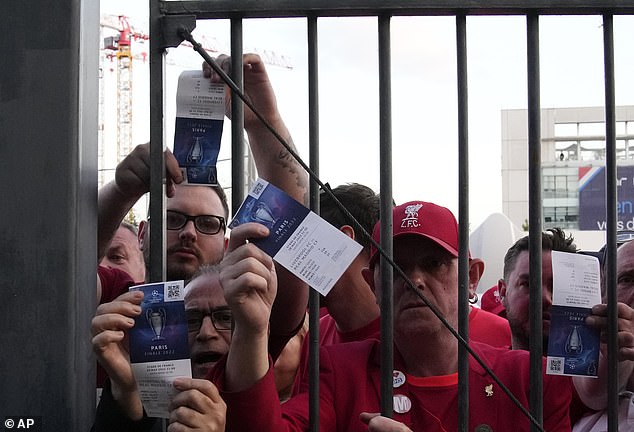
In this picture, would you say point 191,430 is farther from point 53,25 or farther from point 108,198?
point 53,25

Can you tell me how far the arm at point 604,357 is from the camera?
1.67 metres

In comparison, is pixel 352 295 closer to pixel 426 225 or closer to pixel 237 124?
pixel 426 225

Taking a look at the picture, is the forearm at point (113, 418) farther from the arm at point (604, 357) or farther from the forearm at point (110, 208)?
the arm at point (604, 357)

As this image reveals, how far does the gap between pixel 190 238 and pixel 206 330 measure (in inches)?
15.1

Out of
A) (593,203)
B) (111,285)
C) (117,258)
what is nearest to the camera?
(111,285)

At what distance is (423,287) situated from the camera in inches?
85.9

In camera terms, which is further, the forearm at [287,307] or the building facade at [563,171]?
the building facade at [563,171]

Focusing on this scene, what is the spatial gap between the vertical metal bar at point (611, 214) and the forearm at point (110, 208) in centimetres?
103

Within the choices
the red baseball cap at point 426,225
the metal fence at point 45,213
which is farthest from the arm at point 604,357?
the metal fence at point 45,213

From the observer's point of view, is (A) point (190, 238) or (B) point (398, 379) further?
Answer: (A) point (190, 238)

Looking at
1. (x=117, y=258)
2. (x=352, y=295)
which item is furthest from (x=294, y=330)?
(x=117, y=258)

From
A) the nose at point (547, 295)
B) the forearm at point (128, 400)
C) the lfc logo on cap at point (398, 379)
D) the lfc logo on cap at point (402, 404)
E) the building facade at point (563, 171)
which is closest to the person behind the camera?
the forearm at point (128, 400)

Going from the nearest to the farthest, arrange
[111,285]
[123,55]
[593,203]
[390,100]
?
[390,100] → [111,285] → [593,203] → [123,55]

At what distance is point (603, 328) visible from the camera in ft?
5.54
